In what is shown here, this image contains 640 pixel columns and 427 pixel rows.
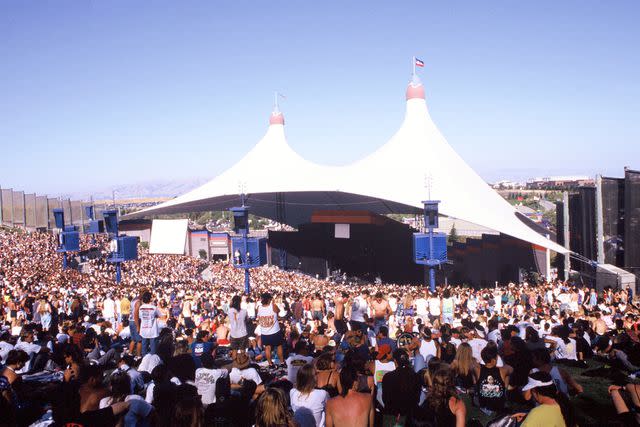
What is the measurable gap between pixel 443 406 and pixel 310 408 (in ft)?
2.70

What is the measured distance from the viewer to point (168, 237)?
30719 mm

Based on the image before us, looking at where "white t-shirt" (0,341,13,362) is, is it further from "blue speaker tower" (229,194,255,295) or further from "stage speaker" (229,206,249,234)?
"stage speaker" (229,206,249,234)

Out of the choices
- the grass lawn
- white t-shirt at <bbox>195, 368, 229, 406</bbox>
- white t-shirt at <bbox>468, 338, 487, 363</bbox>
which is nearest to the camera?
A: white t-shirt at <bbox>195, 368, 229, 406</bbox>

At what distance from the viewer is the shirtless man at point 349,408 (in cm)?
315

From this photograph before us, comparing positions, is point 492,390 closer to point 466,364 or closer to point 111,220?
point 466,364

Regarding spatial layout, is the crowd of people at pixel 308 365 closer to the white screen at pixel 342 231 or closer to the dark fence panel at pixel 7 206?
the white screen at pixel 342 231

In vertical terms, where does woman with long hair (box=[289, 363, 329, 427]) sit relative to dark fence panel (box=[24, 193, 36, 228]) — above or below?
below

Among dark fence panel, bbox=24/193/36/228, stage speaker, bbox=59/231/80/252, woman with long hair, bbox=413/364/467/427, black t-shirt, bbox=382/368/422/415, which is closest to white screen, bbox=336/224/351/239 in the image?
stage speaker, bbox=59/231/80/252

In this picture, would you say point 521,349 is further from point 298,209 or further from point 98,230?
point 298,209

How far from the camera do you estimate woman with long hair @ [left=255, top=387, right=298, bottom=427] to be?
2.70 meters

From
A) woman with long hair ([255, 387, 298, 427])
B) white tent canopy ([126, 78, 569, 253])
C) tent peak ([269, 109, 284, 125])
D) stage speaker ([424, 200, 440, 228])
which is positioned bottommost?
woman with long hair ([255, 387, 298, 427])

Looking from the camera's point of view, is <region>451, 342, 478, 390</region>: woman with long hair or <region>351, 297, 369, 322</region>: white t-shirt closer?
<region>451, 342, 478, 390</region>: woman with long hair

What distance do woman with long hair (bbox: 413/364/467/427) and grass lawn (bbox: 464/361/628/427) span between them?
62.5 inches

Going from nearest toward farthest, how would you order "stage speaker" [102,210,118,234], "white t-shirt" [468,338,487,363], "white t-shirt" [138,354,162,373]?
"white t-shirt" [138,354,162,373], "white t-shirt" [468,338,487,363], "stage speaker" [102,210,118,234]
